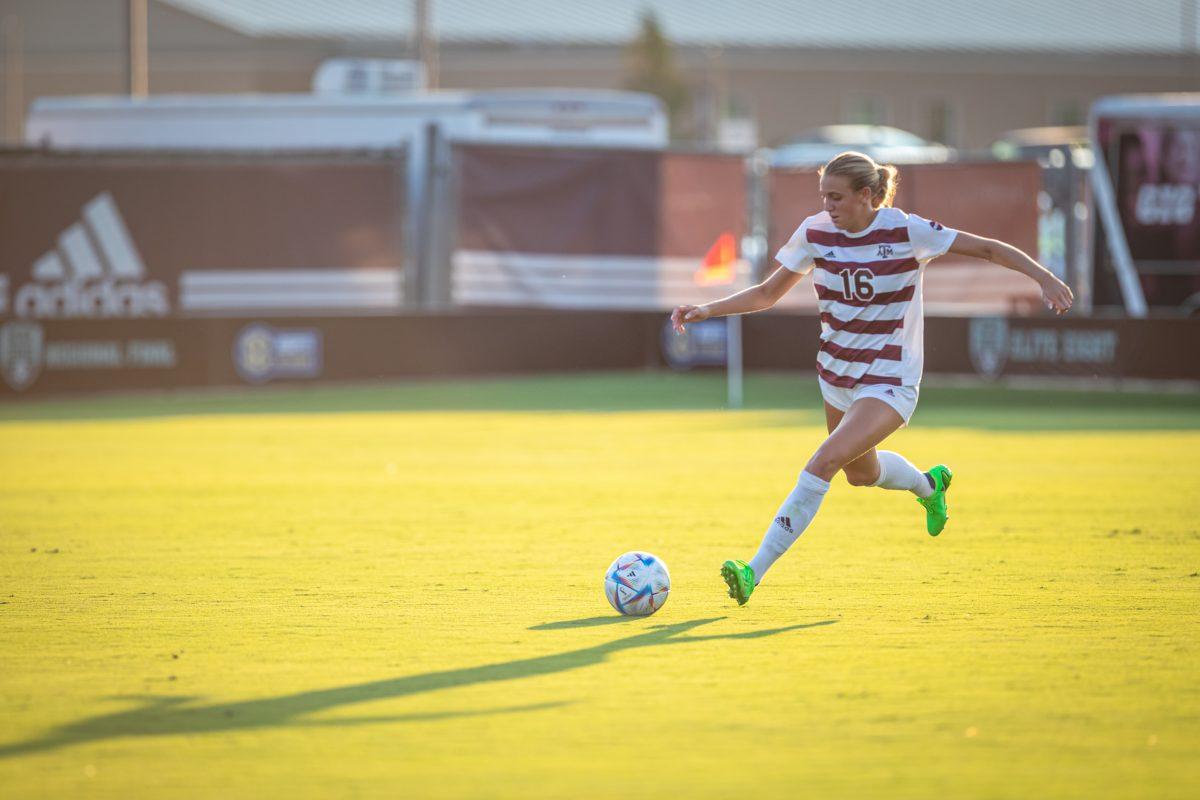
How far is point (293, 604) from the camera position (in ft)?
27.6

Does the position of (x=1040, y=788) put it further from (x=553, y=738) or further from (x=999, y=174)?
(x=999, y=174)

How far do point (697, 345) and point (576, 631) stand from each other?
56.9ft

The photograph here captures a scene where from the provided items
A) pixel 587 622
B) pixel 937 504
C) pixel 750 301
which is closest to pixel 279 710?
pixel 587 622

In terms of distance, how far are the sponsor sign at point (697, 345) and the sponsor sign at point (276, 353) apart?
506 centimetres

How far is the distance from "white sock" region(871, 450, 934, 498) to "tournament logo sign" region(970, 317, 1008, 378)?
13.5 m

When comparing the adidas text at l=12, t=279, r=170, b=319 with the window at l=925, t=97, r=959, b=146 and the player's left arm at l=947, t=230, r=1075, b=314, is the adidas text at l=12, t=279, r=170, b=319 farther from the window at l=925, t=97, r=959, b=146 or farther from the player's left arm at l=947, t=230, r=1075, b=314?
the window at l=925, t=97, r=959, b=146

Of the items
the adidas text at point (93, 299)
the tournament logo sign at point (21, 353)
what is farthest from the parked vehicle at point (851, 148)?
the tournament logo sign at point (21, 353)

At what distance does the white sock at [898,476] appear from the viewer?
28.8 feet

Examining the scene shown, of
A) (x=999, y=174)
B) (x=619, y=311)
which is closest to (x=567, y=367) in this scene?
(x=619, y=311)

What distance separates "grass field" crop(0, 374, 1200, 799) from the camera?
5617 millimetres

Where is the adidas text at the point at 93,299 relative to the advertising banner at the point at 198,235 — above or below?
below

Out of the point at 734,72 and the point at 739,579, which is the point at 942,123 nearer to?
the point at 734,72

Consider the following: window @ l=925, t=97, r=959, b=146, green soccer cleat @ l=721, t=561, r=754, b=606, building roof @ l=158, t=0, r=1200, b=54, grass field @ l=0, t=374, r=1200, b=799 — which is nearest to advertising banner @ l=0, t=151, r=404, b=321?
grass field @ l=0, t=374, r=1200, b=799

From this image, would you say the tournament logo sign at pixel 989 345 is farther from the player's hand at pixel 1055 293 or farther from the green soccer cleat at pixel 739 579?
the green soccer cleat at pixel 739 579
